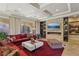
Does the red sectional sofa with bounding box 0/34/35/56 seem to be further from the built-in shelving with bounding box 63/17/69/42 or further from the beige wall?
the built-in shelving with bounding box 63/17/69/42

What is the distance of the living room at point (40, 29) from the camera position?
244 cm

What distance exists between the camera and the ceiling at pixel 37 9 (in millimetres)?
2443

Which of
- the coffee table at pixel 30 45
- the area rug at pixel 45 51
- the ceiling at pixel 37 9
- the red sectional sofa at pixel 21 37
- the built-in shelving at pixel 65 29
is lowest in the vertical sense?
the area rug at pixel 45 51

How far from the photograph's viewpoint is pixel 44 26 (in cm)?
258

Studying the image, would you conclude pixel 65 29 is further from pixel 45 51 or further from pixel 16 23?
pixel 16 23

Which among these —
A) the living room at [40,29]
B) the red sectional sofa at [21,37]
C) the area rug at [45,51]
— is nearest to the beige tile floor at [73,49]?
→ the living room at [40,29]

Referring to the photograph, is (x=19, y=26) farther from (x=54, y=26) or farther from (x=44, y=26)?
(x=54, y=26)

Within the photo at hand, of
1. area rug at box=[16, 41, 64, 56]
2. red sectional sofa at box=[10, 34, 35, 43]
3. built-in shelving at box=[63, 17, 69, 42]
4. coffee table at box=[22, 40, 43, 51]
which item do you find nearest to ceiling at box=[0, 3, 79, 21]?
built-in shelving at box=[63, 17, 69, 42]

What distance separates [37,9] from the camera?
8.16ft

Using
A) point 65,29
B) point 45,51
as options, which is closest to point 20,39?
point 45,51

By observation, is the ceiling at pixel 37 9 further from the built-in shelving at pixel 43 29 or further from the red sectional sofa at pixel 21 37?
the red sectional sofa at pixel 21 37

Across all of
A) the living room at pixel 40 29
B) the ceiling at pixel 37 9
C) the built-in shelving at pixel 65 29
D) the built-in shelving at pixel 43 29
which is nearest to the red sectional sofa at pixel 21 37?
the living room at pixel 40 29

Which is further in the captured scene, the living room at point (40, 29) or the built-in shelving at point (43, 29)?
the built-in shelving at point (43, 29)

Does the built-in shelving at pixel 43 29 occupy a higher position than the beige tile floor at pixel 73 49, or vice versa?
the built-in shelving at pixel 43 29
